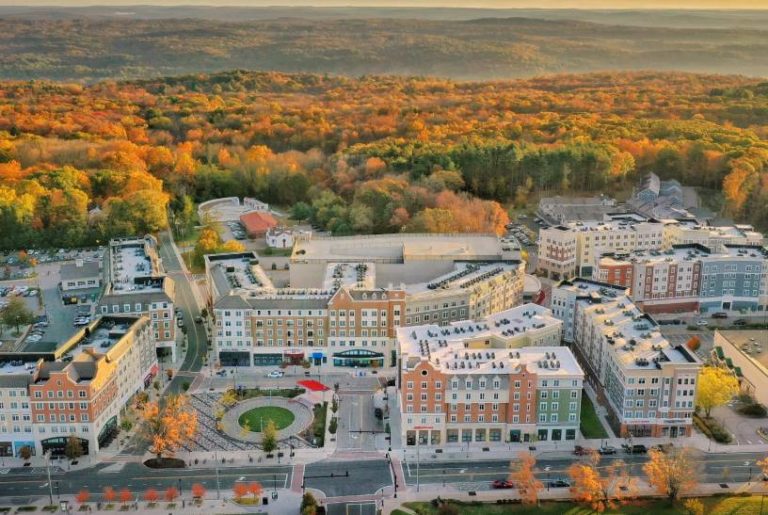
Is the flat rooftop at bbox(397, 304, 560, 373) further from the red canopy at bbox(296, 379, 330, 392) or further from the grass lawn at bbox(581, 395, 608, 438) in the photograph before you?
the red canopy at bbox(296, 379, 330, 392)

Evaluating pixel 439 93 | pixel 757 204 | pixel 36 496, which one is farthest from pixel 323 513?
pixel 439 93

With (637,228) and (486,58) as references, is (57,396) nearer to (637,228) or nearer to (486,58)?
(637,228)

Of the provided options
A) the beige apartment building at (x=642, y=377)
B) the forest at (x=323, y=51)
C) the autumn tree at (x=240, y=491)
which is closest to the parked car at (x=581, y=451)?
the beige apartment building at (x=642, y=377)

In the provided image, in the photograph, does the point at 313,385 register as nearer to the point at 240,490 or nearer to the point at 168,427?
the point at 168,427

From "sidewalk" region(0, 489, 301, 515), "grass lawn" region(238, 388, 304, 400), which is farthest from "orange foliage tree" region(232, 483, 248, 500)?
"grass lawn" region(238, 388, 304, 400)

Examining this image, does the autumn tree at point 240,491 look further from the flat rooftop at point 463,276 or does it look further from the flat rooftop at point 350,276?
the flat rooftop at point 463,276

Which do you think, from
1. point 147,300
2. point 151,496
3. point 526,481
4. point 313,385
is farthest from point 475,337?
point 147,300

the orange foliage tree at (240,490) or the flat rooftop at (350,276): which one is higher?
the flat rooftop at (350,276)
